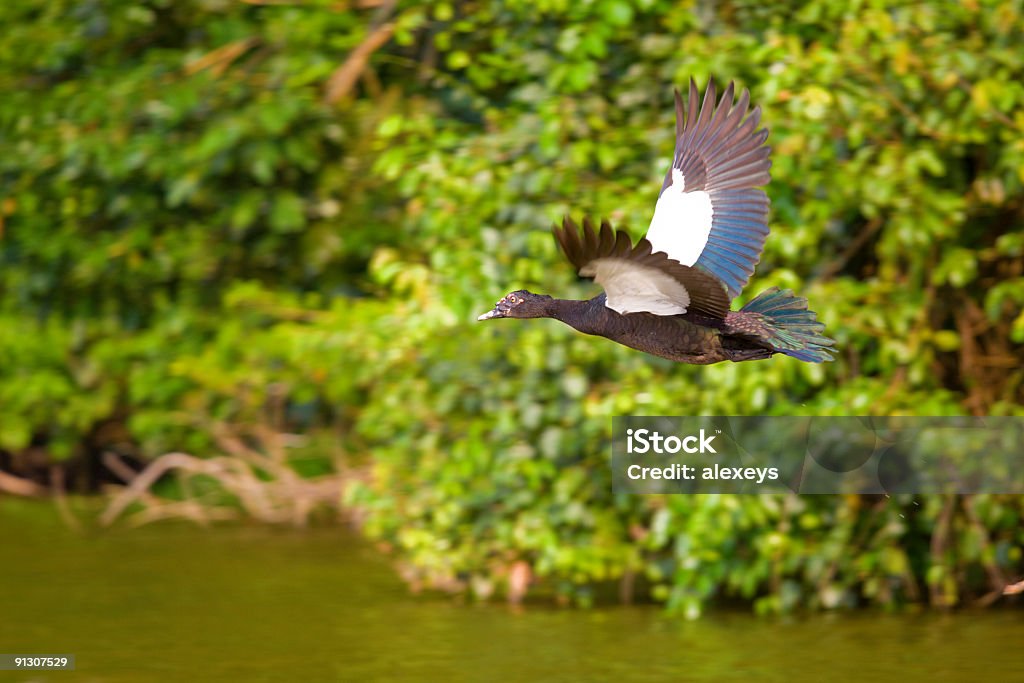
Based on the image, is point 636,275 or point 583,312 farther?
point 583,312

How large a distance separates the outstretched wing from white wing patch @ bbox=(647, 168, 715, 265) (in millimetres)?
536

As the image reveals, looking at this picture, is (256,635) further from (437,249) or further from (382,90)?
(382,90)

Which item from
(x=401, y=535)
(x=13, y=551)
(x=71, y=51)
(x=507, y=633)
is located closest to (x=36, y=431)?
(x=13, y=551)

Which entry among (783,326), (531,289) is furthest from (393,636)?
(783,326)

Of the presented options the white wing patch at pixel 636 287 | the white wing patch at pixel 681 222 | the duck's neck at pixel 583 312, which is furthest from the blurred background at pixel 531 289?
the white wing patch at pixel 636 287

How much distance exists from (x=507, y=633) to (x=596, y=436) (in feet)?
2.90

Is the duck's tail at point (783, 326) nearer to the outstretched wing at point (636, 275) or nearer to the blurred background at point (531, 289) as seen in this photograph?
the outstretched wing at point (636, 275)

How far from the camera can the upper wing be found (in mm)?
4422

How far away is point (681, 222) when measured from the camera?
4.50m

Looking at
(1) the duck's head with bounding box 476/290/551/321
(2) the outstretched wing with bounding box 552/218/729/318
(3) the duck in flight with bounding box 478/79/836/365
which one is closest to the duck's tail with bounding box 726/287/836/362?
(3) the duck in flight with bounding box 478/79/836/365

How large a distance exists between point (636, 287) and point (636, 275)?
77 millimetres

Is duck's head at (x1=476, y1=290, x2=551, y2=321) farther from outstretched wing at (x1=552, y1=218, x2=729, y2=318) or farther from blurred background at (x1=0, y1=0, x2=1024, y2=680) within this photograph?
blurred background at (x1=0, y1=0, x2=1024, y2=680)

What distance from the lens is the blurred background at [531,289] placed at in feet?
20.0

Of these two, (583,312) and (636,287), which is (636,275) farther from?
(583,312)
